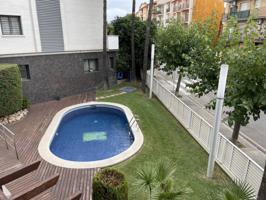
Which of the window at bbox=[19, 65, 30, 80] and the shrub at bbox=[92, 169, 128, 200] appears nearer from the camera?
the shrub at bbox=[92, 169, 128, 200]

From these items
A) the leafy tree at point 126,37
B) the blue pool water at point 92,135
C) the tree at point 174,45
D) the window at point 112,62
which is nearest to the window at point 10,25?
the blue pool water at point 92,135

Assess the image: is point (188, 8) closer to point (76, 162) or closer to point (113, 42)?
point (113, 42)

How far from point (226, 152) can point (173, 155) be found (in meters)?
2.18

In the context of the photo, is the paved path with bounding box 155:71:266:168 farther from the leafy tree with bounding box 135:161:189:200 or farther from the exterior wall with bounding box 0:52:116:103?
the exterior wall with bounding box 0:52:116:103

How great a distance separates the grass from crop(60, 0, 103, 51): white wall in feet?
24.6

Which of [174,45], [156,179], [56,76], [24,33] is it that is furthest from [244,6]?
[156,179]

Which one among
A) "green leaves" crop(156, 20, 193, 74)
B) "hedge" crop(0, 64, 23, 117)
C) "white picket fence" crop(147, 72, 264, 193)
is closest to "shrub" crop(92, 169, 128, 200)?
"white picket fence" crop(147, 72, 264, 193)

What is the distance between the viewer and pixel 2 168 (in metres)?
7.50

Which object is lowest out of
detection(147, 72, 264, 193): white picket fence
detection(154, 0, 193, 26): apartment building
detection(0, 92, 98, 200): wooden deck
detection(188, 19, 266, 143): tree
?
detection(0, 92, 98, 200): wooden deck

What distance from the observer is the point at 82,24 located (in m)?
17.4

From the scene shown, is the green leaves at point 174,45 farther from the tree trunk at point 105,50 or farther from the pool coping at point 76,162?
the pool coping at point 76,162

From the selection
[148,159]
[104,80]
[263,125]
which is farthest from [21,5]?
[263,125]

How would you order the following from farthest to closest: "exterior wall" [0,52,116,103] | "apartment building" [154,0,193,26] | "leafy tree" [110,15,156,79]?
1. "apartment building" [154,0,193,26]
2. "leafy tree" [110,15,156,79]
3. "exterior wall" [0,52,116,103]

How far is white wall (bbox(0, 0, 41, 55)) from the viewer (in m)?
13.6
